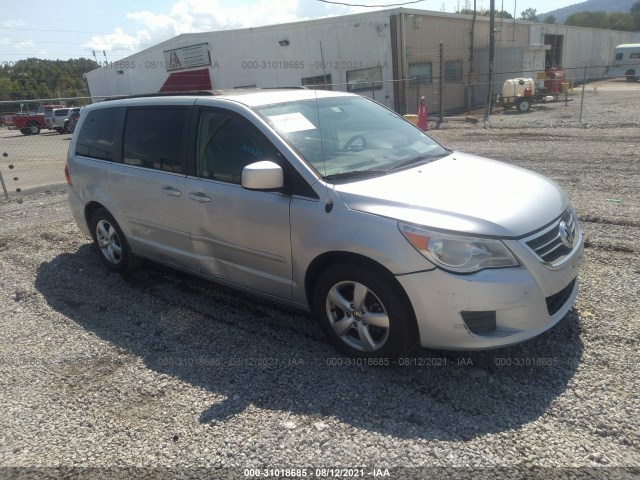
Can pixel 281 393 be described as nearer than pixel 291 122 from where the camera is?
Yes

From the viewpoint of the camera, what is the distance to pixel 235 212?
390 cm

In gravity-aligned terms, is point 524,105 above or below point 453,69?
below

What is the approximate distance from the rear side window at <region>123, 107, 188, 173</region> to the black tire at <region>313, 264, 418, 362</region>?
1798 mm

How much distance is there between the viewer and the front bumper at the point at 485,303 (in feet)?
9.64

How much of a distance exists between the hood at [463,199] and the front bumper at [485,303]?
0.24 meters

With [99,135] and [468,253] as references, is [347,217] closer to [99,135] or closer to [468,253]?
[468,253]

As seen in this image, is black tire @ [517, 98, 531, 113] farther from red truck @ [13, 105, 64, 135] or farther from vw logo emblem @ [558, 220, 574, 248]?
red truck @ [13, 105, 64, 135]

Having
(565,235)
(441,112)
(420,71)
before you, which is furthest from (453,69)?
(565,235)

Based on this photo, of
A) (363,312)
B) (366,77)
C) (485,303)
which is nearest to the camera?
(485,303)

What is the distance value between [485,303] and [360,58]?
21376 millimetres

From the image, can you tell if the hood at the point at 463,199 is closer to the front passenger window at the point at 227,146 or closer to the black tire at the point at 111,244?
the front passenger window at the point at 227,146

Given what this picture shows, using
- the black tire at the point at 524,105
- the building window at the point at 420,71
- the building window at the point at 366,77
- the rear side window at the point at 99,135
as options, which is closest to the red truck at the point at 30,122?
the building window at the point at 366,77

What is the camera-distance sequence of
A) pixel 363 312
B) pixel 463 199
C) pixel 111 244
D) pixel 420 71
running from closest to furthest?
1. pixel 463 199
2. pixel 363 312
3. pixel 111 244
4. pixel 420 71

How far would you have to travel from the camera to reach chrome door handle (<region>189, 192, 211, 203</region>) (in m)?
4.09
